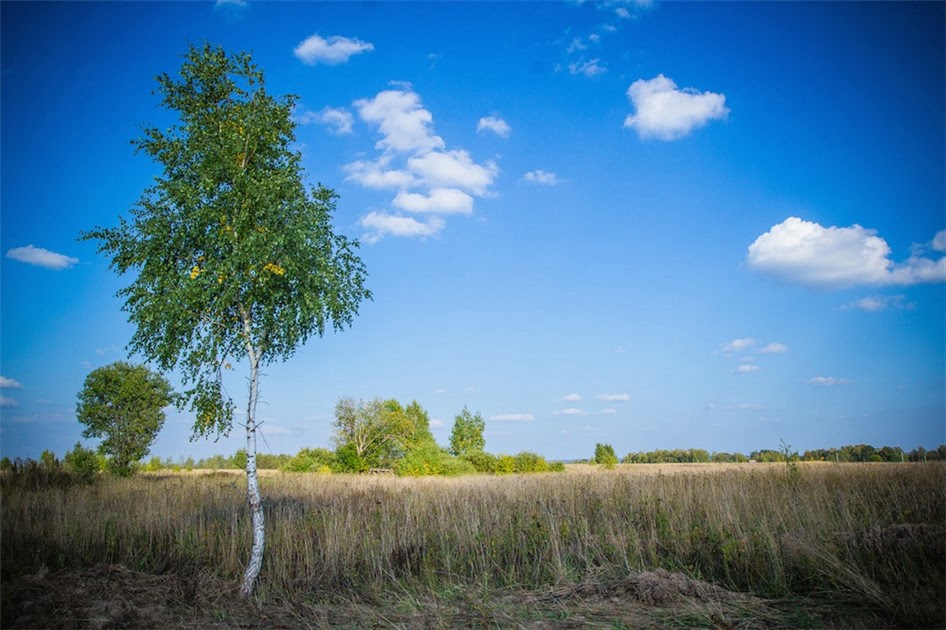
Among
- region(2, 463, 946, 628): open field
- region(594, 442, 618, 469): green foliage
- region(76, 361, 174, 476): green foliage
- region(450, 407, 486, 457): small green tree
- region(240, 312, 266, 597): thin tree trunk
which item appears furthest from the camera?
region(450, 407, 486, 457): small green tree

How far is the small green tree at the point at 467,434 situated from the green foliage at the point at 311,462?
74.0 feet

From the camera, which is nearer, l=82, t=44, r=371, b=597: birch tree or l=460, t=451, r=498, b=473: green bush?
l=82, t=44, r=371, b=597: birch tree

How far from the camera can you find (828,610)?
5.38 metres

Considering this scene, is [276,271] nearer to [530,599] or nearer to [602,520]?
[530,599]

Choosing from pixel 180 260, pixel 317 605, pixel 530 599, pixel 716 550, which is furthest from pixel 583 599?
pixel 180 260

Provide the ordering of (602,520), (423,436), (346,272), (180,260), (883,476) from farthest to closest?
(423,436), (883,476), (602,520), (346,272), (180,260)

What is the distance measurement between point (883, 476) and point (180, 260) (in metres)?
16.7

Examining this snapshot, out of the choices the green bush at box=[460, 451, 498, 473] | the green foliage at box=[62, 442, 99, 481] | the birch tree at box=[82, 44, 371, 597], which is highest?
the birch tree at box=[82, 44, 371, 597]

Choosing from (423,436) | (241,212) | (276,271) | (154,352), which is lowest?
(423,436)

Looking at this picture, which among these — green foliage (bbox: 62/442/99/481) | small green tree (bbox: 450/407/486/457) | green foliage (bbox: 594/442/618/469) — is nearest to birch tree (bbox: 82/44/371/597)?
green foliage (bbox: 62/442/99/481)

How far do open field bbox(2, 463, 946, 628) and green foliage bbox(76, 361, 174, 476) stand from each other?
650 inches

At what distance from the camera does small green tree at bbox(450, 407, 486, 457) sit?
216ft

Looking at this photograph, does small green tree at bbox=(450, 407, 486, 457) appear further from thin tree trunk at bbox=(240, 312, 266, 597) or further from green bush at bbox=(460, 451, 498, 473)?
thin tree trunk at bbox=(240, 312, 266, 597)

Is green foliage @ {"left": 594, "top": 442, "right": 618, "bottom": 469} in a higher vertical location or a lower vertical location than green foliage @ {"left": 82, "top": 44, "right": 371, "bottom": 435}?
lower
